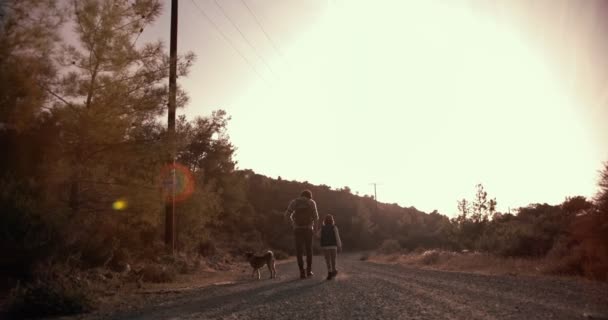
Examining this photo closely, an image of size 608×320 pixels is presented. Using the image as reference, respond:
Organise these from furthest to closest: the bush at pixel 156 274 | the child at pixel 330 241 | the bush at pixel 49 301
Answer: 1. the bush at pixel 156 274
2. the child at pixel 330 241
3. the bush at pixel 49 301

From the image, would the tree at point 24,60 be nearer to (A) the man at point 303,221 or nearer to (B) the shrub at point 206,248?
(A) the man at point 303,221

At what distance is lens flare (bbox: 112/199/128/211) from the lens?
15172 millimetres

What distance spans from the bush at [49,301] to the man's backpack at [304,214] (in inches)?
252

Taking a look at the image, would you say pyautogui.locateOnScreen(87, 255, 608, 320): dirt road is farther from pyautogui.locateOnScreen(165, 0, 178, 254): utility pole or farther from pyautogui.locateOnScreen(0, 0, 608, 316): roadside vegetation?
pyautogui.locateOnScreen(165, 0, 178, 254): utility pole

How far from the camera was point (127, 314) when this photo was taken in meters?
7.81

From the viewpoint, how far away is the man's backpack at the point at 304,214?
13.7 m

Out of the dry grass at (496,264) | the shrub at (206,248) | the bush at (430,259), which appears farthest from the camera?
the shrub at (206,248)

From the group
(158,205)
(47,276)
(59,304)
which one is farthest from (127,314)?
(158,205)

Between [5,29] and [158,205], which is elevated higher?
[5,29]

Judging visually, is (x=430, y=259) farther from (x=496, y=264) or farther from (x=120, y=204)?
(x=120, y=204)

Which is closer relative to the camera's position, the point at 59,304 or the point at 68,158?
the point at 59,304

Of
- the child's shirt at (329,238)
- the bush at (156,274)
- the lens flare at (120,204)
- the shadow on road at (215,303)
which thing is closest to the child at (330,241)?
the child's shirt at (329,238)

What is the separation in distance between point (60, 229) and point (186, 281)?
5.22 meters

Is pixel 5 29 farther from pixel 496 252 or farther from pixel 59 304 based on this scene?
pixel 496 252
